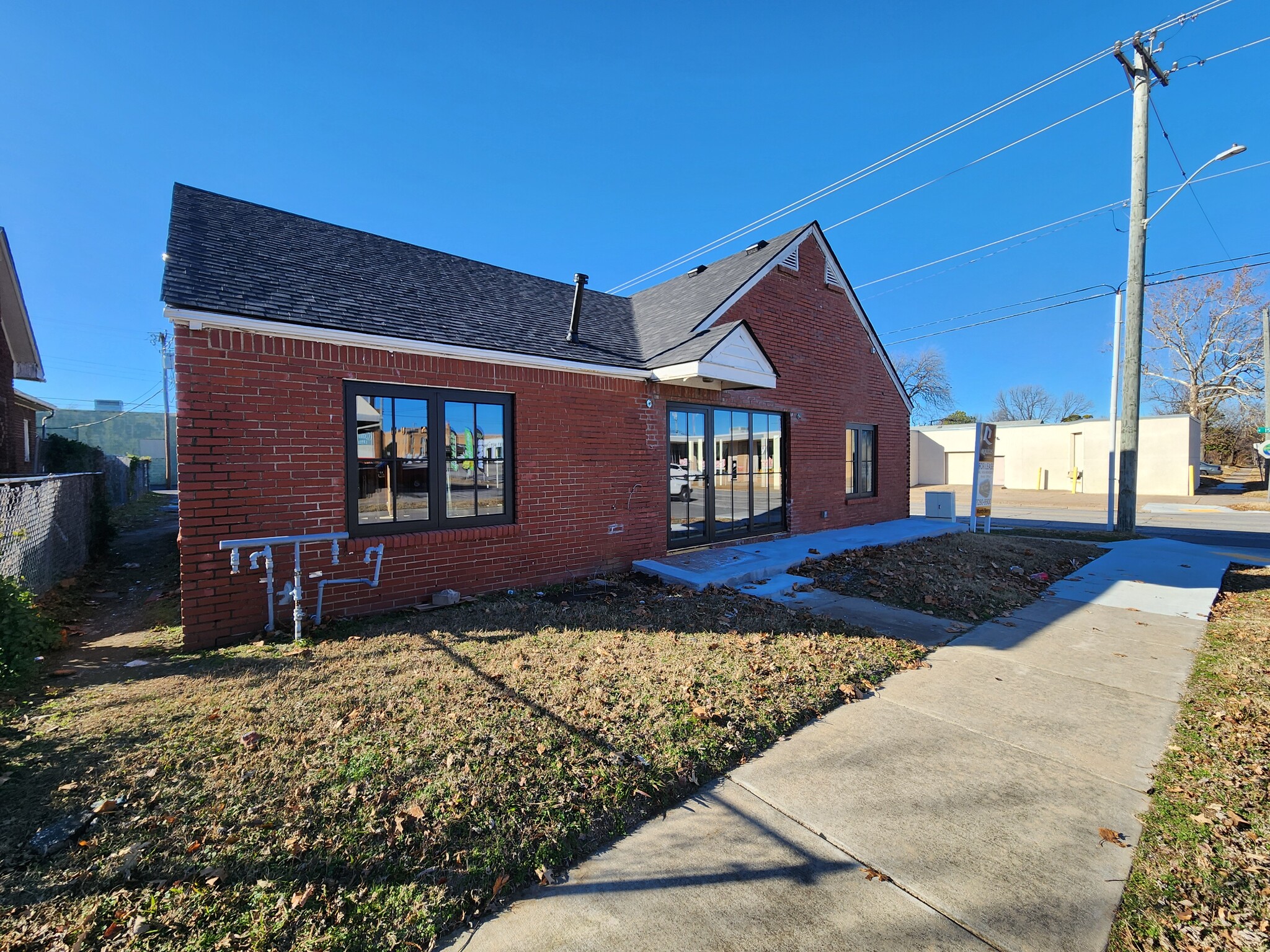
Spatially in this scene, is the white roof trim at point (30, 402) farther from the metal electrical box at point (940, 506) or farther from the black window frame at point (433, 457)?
the metal electrical box at point (940, 506)

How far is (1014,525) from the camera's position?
51.1 ft

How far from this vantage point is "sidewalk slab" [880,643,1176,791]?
10.8 ft

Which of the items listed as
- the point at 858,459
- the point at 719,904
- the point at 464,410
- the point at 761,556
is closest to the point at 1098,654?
the point at 761,556

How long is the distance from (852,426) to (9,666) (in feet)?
42.5

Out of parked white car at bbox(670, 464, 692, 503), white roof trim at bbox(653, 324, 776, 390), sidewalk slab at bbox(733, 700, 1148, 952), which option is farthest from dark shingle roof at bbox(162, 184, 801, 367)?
sidewalk slab at bbox(733, 700, 1148, 952)

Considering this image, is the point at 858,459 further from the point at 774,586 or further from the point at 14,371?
the point at 14,371

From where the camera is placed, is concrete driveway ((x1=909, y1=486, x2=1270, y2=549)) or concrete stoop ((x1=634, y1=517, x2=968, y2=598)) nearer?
concrete stoop ((x1=634, y1=517, x2=968, y2=598))

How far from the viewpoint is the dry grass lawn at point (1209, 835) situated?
80.7 inches

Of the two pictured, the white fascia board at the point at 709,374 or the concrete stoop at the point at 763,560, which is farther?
the white fascia board at the point at 709,374

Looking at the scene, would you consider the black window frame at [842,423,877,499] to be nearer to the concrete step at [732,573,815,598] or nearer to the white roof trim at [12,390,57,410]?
the concrete step at [732,573,815,598]

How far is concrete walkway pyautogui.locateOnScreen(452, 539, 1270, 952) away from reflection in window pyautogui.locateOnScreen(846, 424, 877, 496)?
26.4 feet

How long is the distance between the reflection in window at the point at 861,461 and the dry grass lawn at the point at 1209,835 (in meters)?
8.03

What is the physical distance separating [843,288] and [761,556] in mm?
7089

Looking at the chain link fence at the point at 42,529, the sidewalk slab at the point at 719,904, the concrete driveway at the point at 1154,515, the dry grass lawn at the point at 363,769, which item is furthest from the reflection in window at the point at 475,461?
the concrete driveway at the point at 1154,515
